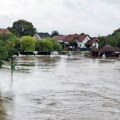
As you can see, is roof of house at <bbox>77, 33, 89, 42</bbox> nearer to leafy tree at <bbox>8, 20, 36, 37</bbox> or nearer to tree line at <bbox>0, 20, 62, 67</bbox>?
tree line at <bbox>0, 20, 62, 67</bbox>

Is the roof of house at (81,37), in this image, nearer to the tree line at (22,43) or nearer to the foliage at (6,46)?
the tree line at (22,43)

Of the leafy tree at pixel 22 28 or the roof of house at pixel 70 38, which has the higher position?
the leafy tree at pixel 22 28

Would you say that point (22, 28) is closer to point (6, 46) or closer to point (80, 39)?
point (80, 39)

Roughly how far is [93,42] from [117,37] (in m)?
28.4

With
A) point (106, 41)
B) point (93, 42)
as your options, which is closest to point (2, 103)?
point (106, 41)

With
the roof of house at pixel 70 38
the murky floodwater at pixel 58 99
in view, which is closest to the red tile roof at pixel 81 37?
the roof of house at pixel 70 38

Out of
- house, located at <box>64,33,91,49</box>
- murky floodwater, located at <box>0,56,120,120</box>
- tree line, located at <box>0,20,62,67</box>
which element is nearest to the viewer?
murky floodwater, located at <box>0,56,120,120</box>

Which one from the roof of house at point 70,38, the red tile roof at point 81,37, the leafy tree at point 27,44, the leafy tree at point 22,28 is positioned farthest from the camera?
the roof of house at point 70,38

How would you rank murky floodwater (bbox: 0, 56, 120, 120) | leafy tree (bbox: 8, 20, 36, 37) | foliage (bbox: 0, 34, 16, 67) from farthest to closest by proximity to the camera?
leafy tree (bbox: 8, 20, 36, 37)
foliage (bbox: 0, 34, 16, 67)
murky floodwater (bbox: 0, 56, 120, 120)

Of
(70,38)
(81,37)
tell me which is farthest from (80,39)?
(70,38)

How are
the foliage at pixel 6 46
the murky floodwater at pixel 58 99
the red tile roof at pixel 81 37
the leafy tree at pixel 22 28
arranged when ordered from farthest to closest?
the red tile roof at pixel 81 37 < the leafy tree at pixel 22 28 < the foliage at pixel 6 46 < the murky floodwater at pixel 58 99

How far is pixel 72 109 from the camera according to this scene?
20.5 metres

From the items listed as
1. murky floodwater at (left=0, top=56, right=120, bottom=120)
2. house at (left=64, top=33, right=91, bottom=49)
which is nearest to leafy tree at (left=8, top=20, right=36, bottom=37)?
house at (left=64, top=33, right=91, bottom=49)

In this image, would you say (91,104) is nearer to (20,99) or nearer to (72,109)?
(72,109)
